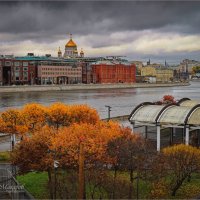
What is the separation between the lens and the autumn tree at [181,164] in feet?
45.2

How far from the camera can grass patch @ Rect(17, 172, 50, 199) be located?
44.4 ft

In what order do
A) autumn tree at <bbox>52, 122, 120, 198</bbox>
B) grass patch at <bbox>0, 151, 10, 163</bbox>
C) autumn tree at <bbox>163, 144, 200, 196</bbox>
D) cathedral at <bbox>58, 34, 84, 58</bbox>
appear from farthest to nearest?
cathedral at <bbox>58, 34, 84, 58</bbox>
grass patch at <bbox>0, 151, 10, 163</bbox>
autumn tree at <bbox>52, 122, 120, 198</bbox>
autumn tree at <bbox>163, 144, 200, 196</bbox>

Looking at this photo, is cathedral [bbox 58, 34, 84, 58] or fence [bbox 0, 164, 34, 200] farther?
cathedral [bbox 58, 34, 84, 58]

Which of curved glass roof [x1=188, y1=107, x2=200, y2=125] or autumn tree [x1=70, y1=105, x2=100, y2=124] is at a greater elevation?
curved glass roof [x1=188, y1=107, x2=200, y2=125]

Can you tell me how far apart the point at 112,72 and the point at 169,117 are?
111766 mm

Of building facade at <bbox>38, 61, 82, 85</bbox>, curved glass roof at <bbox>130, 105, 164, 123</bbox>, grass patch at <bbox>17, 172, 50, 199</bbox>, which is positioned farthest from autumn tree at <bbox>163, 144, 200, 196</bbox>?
building facade at <bbox>38, 61, 82, 85</bbox>

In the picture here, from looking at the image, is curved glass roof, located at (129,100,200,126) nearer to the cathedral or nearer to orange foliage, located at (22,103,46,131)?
orange foliage, located at (22,103,46,131)

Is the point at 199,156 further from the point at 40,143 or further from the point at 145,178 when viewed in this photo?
the point at 40,143

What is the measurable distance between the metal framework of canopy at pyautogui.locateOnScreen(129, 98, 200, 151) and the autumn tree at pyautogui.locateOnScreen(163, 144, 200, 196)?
455cm

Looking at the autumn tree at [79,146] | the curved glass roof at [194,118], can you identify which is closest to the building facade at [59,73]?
the curved glass roof at [194,118]

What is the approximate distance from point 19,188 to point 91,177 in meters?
Answer: 2.25

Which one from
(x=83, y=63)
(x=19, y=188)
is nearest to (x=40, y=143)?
(x=19, y=188)

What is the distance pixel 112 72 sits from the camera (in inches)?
5172

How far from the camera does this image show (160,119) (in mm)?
20000
